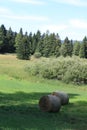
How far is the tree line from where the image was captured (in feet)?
377

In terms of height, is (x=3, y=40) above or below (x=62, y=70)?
above

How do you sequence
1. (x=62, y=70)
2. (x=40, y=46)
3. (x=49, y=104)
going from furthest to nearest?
(x=40, y=46)
(x=62, y=70)
(x=49, y=104)

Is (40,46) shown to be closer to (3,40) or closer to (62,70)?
(3,40)

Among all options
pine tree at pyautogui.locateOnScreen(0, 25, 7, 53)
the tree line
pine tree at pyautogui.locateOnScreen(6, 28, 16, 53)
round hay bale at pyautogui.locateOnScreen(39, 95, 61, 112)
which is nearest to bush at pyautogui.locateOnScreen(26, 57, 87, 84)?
the tree line

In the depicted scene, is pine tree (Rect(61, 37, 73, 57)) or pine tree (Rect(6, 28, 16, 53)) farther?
pine tree (Rect(6, 28, 16, 53))

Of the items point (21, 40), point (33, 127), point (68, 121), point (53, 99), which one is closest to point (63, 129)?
point (33, 127)

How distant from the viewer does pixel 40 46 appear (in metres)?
125

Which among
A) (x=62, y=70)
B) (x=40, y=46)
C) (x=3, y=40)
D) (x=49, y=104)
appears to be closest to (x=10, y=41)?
(x=3, y=40)

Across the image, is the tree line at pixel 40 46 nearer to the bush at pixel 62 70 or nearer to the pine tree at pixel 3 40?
the pine tree at pixel 3 40

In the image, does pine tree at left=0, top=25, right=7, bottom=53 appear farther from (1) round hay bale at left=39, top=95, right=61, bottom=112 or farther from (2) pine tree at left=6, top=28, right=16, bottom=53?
(1) round hay bale at left=39, top=95, right=61, bottom=112

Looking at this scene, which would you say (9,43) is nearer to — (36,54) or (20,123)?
(36,54)

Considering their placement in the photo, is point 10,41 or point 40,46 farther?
point 10,41

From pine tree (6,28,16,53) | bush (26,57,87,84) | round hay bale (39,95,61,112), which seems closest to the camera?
round hay bale (39,95,61,112)

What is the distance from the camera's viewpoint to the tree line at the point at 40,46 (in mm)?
115000
